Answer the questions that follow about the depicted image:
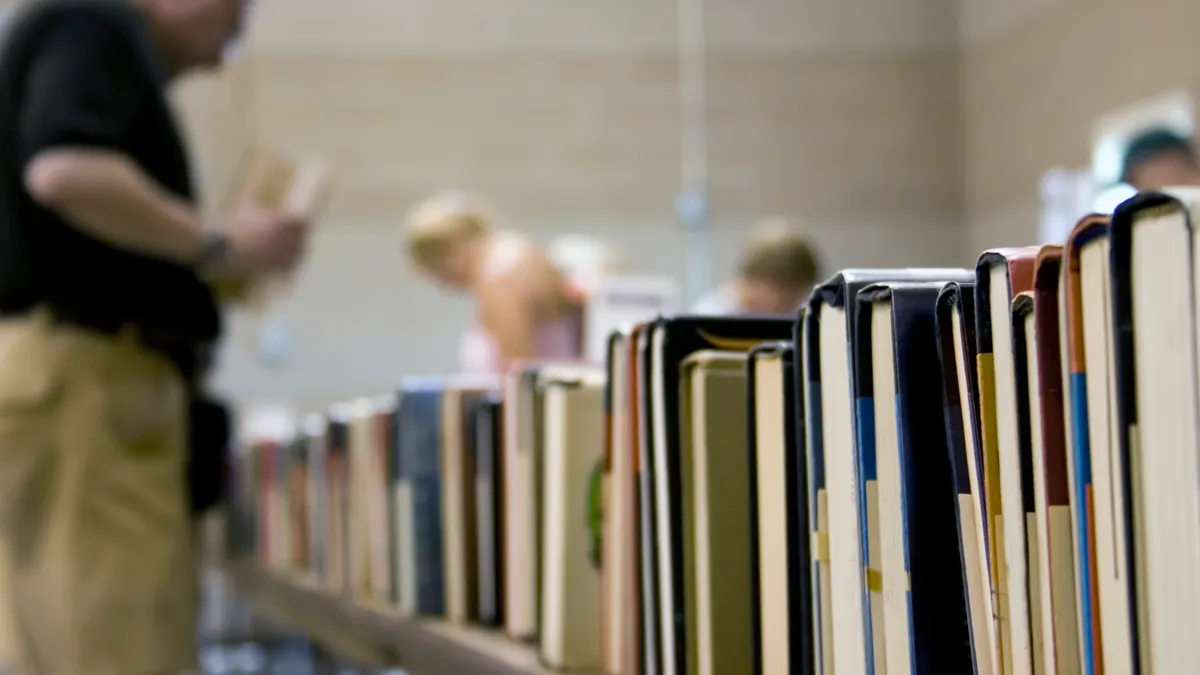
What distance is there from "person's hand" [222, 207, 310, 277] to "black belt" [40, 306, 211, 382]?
11 centimetres

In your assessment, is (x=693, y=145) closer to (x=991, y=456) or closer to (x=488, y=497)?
(x=488, y=497)

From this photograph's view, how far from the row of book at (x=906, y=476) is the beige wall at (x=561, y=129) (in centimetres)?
426

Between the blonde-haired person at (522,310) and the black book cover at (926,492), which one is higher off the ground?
the blonde-haired person at (522,310)

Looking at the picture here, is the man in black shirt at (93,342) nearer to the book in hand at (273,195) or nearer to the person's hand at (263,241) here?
the person's hand at (263,241)

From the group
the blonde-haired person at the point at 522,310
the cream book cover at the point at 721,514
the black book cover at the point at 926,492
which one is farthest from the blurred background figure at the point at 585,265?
the black book cover at the point at 926,492

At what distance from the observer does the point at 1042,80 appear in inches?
210

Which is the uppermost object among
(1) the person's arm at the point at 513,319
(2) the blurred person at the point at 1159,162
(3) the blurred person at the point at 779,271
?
(2) the blurred person at the point at 1159,162

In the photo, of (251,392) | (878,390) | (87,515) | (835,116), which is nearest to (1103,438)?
(878,390)

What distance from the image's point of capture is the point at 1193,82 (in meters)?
4.34

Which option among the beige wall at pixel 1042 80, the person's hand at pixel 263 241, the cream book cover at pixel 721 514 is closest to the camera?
the cream book cover at pixel 721 514

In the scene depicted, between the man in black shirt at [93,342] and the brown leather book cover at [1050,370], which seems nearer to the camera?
the brown leather book cover at [1050,370]

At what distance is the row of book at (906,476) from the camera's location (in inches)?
18.8

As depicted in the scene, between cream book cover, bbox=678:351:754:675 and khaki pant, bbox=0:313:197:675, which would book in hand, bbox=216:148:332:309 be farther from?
cream book cover, bbox=678:351:754:675

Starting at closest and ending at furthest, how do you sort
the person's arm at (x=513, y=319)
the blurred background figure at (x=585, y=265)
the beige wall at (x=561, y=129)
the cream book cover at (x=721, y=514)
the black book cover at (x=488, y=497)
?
1. the cream book cover at (x=721, y=514)
2. the black book cover at (x=488, y=497)
3. the person's arm at (x=513, y=319)
4. the blurred background figure at (x=585, y=265)
5. the beige wall at (x=561, y=129)
